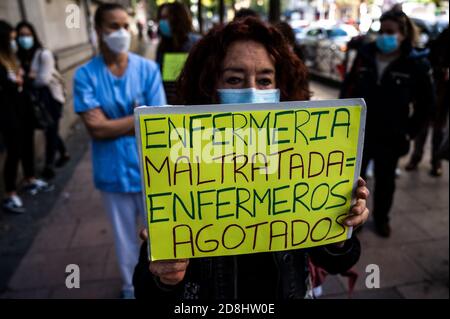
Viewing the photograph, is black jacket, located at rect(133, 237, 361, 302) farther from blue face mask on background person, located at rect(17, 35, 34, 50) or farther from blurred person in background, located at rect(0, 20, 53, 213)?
blue face mask on background person, located at rect(17, 35, 34, 50)

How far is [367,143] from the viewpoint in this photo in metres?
3.76

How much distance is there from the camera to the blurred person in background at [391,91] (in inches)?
137

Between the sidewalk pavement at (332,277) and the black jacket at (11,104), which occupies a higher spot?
the black jacket at (11,104)

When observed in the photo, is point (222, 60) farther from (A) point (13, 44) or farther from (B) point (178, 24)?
(A) point (13, 44)

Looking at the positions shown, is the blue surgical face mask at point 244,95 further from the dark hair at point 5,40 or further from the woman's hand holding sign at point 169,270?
the dark hair at point 5,40

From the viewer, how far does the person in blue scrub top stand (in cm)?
246

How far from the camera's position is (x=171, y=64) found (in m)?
3.94

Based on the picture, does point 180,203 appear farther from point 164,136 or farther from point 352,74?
point 352,74

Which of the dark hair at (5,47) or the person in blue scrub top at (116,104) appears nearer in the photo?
the person in blue scrub top at (116,104)

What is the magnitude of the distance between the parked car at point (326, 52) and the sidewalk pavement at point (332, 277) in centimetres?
502

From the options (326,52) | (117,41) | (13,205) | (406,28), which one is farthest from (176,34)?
(326,52)

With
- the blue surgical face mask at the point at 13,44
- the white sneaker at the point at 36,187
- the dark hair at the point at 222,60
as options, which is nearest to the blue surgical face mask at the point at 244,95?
the dark hair at the point at 222,60

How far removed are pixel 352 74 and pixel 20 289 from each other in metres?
3.58
